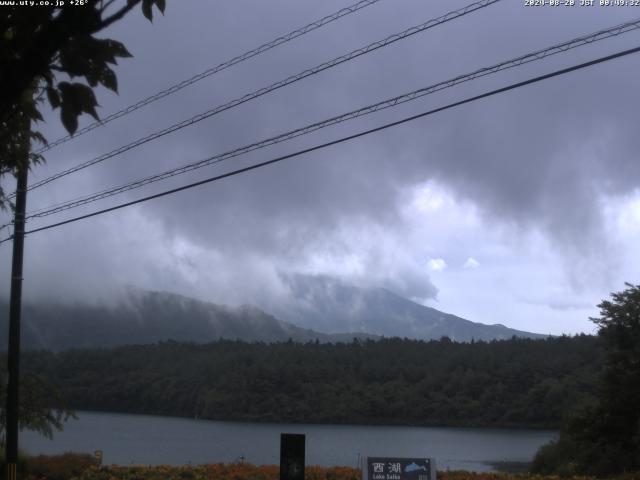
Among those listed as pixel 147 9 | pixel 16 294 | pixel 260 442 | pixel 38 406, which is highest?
pixel 16 294

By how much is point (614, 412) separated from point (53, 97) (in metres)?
22.4

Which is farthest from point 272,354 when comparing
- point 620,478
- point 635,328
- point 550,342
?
point 620,478

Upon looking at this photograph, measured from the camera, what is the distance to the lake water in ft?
94.7

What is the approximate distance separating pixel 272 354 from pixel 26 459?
162 ft

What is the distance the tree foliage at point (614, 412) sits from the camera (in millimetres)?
21891

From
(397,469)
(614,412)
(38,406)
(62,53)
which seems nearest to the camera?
(62,53)

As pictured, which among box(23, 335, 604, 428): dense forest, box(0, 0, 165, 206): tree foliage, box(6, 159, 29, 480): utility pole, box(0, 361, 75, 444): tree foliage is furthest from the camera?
box(23, 335, 604, 428): dense forest

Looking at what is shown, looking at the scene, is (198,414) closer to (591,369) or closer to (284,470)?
(591,369)

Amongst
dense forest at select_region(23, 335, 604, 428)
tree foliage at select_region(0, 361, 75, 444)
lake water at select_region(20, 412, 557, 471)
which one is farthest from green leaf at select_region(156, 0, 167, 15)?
dense forest at select_region(23, 335, 604, 428)

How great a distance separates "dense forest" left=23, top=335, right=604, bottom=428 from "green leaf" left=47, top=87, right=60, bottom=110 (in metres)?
42.6

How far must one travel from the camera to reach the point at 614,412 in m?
22.9

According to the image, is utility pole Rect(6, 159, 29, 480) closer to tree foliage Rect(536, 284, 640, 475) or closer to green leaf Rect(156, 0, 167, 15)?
green leaf Rect(156, 0, 167, 15)

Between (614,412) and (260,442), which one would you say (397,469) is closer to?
(614,412)

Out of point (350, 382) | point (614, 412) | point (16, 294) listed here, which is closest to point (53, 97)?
point (16, 294)
